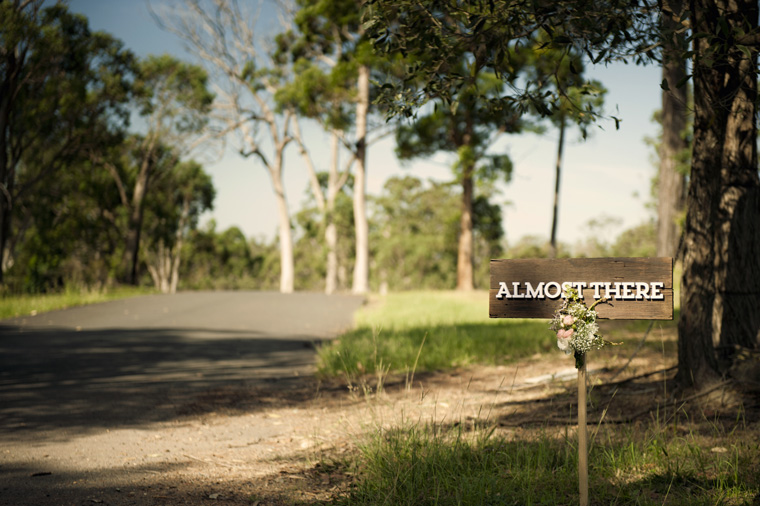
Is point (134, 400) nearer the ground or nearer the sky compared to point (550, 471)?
nearer the ground

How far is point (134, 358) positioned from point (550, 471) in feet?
22.7

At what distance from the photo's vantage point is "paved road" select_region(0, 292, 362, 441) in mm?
5652

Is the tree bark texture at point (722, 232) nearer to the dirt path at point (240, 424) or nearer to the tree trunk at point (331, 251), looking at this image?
the dirt path at point (240, 424)

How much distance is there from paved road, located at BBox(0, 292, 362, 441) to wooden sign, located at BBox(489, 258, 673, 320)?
3736 millimetres

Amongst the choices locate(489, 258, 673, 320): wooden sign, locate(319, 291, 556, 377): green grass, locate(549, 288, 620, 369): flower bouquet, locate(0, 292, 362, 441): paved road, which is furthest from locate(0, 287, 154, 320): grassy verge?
locate(549, 288, 620, 369): flower bouquet

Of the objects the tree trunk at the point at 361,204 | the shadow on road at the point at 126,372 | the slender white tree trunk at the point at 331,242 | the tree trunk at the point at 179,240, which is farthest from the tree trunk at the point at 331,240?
the shadow on road at the point at 126,372

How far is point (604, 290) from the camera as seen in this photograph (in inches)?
126

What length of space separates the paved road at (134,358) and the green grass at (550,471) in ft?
9.23

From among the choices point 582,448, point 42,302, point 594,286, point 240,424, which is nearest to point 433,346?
point 240,424

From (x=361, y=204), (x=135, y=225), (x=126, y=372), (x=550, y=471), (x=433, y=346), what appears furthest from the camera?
(x=135, y=225)

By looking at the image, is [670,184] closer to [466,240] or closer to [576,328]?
[466,240]

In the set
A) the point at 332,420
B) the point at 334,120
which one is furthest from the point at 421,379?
the point at 334,120

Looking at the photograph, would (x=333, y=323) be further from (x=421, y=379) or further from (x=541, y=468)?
(x=541, y=468)

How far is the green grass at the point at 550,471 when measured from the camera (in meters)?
3.30
